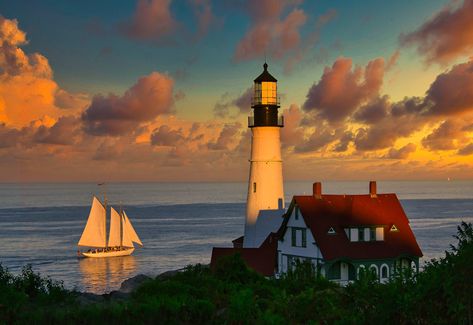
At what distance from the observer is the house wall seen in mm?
33469

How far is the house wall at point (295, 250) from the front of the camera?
33.5 meters

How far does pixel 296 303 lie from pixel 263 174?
1111 inches

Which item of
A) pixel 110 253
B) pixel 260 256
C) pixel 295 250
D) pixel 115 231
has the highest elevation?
pixel 115 231

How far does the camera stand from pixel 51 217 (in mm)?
137750

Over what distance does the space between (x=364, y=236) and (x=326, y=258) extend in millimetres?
2852

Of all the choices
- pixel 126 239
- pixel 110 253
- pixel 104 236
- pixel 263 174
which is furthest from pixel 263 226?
A: pixel 104 236

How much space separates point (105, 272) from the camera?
73.1 meters

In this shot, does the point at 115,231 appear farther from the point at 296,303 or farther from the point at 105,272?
the point at 296,303

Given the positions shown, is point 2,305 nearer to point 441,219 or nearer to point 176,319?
point 176,319

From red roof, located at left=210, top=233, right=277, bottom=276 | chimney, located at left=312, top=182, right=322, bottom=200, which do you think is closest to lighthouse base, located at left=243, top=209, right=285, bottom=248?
red roof, located at left=210, top=233, right=277, bottom=276

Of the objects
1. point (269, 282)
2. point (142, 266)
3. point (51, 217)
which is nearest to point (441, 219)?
point (142, 266)

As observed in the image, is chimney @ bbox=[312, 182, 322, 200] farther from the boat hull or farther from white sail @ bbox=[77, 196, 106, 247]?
white sail @ bbox=[77, 196, 106, 247]

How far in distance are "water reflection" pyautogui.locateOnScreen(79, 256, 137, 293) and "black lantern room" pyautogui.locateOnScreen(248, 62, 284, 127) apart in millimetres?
21670

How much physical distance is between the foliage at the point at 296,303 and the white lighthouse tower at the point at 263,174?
24134mm
